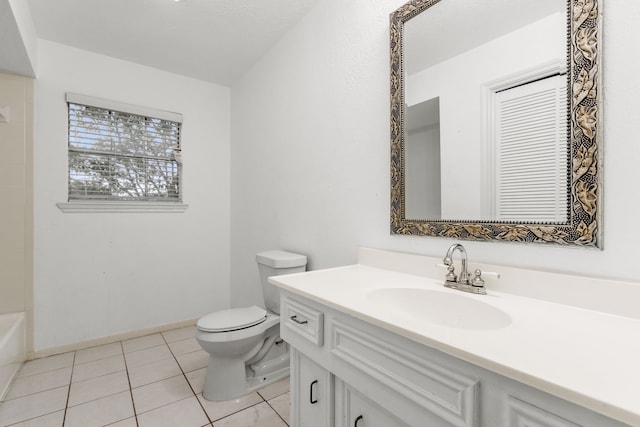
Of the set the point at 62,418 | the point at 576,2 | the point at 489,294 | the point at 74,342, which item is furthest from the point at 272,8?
the point at 74,342

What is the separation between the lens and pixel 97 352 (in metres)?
2.34

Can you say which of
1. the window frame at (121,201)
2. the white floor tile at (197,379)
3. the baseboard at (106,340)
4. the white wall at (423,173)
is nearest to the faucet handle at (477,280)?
the white wall at (423,173)

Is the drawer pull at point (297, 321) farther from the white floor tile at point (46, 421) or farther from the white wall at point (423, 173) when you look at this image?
the white floor tile at point (46, 421)

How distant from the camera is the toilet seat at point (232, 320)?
5.52 ft

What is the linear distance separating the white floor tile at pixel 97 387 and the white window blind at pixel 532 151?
92.0 inches

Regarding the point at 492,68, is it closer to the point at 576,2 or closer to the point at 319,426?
the point at 576,2

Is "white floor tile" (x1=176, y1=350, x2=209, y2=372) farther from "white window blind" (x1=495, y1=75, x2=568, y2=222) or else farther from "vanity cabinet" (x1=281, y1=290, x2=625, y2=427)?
"white window blind" (x1=495, y1=75, x2=568, y2=222)

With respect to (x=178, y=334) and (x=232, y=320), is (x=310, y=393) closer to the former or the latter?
(x=232, y=320)

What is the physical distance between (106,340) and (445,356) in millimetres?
2866

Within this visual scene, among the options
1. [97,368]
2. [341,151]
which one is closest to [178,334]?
[97,368]

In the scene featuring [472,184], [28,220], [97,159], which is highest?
[97,159]

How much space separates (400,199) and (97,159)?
2.53 meters

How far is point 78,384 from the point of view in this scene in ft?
6.22

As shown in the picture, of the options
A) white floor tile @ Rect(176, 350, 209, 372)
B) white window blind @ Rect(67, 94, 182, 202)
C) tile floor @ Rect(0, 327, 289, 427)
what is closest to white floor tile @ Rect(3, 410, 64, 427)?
tile floor @ Rect(0, 327, 289, 427)
